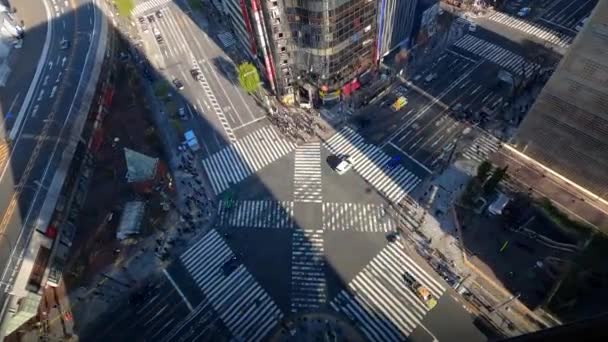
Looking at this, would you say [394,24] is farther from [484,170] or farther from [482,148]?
[484,170]

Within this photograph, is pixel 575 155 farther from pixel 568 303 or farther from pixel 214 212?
pixel 214 212

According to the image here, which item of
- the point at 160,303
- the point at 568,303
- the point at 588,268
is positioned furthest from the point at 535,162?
the point at 160,303

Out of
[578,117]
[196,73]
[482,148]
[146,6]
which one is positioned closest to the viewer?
[578,117]

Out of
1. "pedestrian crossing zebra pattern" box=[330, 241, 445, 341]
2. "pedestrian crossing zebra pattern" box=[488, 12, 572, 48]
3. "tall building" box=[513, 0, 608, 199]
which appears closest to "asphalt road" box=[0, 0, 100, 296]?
"pedestrian crossing zebra pattern" box=[330, 241, 445, 341]

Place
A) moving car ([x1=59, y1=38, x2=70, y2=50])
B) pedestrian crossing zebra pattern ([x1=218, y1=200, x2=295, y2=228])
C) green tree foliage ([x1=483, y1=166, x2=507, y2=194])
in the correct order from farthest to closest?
moving car ([x1=59, y1=38, x2=70, y2=50]) < pedestrian crossing zebra pattern ([x1=218, y1=200, x2=295, y2=228]) < green tree foliage ([x1=483, y1=166, x2=507, y2=194])

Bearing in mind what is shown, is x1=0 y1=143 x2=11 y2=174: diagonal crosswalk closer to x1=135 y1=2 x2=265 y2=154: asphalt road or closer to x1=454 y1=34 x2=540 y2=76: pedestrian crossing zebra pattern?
x1=135 y1=2 x2=265 y2=154: asphalt road

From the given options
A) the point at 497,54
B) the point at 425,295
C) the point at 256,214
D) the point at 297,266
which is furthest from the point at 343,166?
the point at 497,54

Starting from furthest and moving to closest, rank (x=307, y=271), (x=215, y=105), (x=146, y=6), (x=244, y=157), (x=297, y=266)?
(x=146, y=6) → (x=215, y=105) → (x=244, y=157) → (x=297, y=266) → (x=307, y=271)
